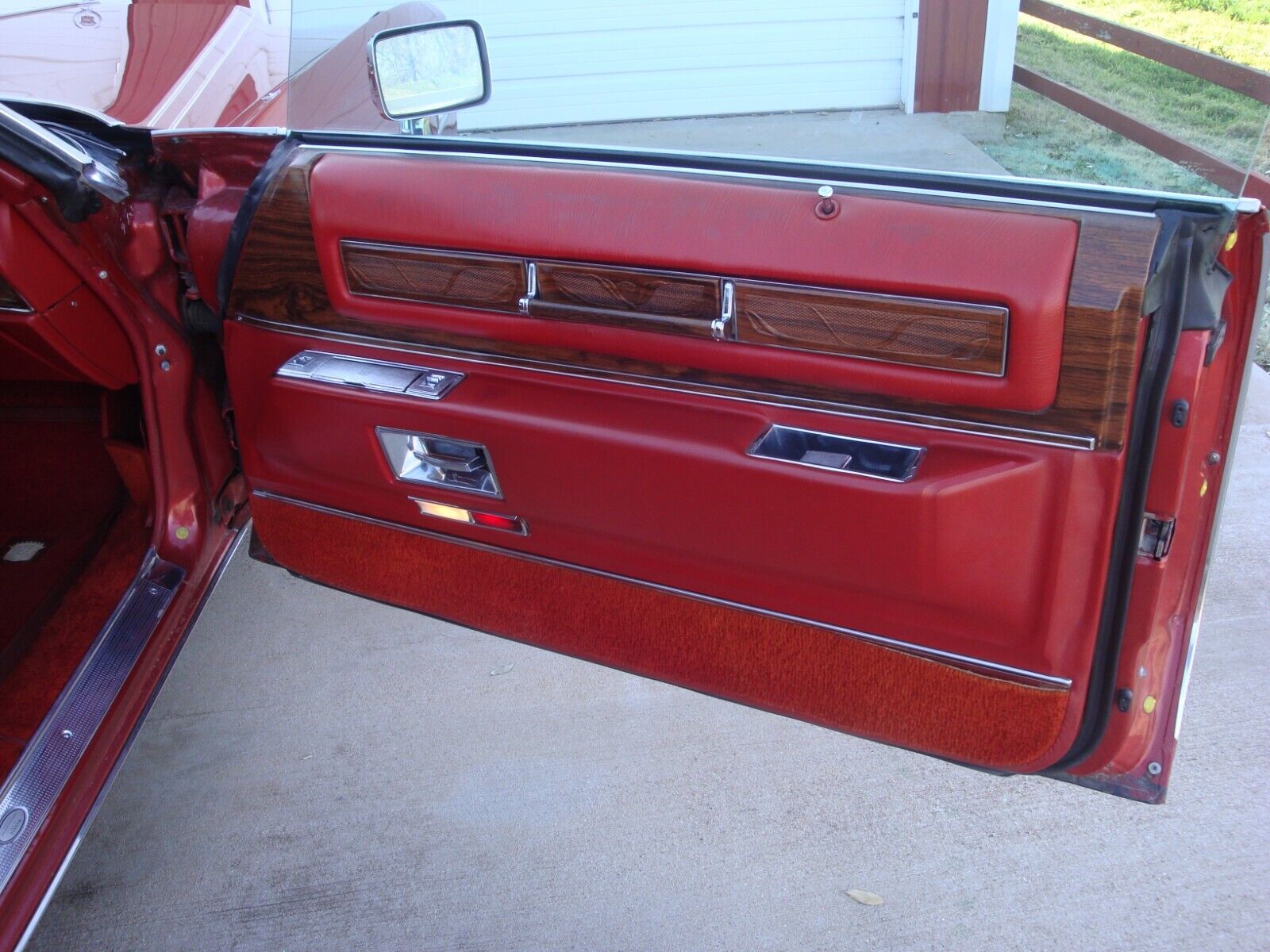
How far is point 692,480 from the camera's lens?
1.43 meters

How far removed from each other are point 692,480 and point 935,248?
0.46 meters

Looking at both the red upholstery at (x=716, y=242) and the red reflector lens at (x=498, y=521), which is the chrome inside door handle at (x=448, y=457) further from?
the red upholstery at (x=716, y=242)

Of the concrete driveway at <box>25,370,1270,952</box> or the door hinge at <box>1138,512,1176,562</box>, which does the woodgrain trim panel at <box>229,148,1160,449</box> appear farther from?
the concrete driveway at <box>25,370,1270,952</box>

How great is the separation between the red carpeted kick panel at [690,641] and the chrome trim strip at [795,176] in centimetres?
62

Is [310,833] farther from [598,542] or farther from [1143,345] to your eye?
[1143,345]

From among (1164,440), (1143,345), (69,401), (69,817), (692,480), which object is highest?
(1143,345)

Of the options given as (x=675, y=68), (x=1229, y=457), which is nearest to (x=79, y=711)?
(x=1229, y=457)

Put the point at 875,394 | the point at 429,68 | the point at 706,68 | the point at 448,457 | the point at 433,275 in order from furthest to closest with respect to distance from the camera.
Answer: the point at 706,68 < the point at 429,68 < the point at 448,457 < the point at 433,275 < the point at 875,394

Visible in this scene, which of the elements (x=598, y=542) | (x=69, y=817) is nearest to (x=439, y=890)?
(x=69, y=817)

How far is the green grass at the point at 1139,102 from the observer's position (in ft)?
3.96

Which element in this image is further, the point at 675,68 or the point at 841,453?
the point at 675,68

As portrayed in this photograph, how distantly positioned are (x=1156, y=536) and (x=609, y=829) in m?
1.23

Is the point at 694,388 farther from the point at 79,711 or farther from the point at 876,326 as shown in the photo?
the point at 79,711

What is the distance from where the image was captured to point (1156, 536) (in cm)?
126
